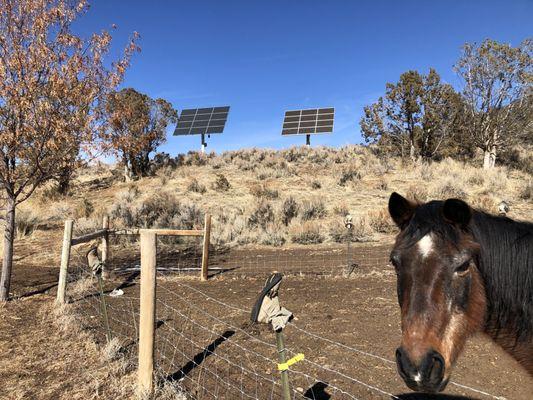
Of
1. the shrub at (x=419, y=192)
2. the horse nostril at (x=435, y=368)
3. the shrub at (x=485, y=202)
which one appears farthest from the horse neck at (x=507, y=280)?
the shrub at (x=419, y=192)

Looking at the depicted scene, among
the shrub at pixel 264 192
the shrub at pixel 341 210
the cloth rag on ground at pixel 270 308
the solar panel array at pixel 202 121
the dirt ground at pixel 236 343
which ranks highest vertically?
the solar panel array at pixel 202 121

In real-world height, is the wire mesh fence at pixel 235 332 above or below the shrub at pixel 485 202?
below

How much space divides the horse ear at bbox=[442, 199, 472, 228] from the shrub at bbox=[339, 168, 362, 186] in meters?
19.2

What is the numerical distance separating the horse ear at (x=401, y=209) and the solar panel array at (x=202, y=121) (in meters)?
28.5

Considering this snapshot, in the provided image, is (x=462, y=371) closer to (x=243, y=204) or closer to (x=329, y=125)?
(x=243, y=204)

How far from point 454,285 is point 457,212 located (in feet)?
1.36

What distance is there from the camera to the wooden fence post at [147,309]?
4.02 m

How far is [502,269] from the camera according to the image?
2.40 meters

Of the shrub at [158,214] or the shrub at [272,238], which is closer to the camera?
the shrub at [272,238]

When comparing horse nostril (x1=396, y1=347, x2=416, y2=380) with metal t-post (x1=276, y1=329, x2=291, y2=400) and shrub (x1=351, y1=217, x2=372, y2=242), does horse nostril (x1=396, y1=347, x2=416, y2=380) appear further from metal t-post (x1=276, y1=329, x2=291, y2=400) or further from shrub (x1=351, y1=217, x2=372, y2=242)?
shrub (x1=351, y1=217, x2=372, y2=242)

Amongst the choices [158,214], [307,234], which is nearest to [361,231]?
[307,234]

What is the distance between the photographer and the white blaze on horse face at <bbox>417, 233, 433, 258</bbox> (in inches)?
88.0

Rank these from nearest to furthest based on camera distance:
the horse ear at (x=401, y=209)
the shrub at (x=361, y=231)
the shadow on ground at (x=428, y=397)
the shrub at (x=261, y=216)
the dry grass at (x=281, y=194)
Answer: the horse ear at (x=401, y=209) → the shadow on ground at (x=428, y=397) → the shrub at (x=361, y=231) → the dry grass at (x=281, y=194) → the shrub at (x=261, y=216)

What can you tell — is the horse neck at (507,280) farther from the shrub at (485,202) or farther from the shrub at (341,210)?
the shrub at (485,202)
